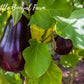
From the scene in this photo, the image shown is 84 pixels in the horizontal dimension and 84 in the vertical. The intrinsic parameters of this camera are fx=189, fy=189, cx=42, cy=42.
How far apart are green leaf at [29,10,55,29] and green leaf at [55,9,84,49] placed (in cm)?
6

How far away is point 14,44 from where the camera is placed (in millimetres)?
470

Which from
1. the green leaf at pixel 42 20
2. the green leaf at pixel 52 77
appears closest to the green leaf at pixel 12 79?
the green leaf at pixel 52 77

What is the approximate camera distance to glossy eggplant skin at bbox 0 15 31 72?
0.47 metres

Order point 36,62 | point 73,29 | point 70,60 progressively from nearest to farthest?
point 73,29, point 36,62, point 70,60

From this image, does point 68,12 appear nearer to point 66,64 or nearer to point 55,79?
point 55,79

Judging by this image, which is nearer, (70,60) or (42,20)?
(42,20)

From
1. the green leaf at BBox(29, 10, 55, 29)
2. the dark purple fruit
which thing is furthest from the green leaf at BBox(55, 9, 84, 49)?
the dark purple fruit

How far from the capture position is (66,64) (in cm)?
91

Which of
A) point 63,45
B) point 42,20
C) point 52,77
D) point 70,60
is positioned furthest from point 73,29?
point 70,60

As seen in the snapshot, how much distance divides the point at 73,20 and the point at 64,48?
1.24ft

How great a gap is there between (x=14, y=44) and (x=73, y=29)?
0.18 metres

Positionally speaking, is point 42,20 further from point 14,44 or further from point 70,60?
point 70,60

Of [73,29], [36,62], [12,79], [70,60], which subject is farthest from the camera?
[70,60]

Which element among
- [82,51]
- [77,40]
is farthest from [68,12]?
[82,51]
